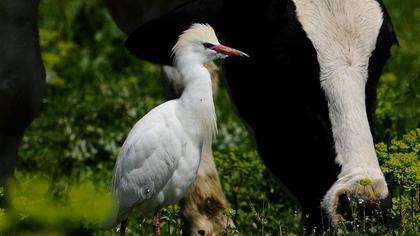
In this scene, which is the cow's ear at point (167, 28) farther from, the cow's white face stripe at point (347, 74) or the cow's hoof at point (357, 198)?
the cow's hoof at point (357, 198)

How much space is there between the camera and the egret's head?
657 centimetres

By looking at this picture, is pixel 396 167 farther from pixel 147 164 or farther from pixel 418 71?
pixel 418 71

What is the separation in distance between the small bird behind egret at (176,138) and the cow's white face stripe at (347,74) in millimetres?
559

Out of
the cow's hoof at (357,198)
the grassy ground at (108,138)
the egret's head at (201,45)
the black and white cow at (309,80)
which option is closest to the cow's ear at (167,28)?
the black and white cow at (309,80)

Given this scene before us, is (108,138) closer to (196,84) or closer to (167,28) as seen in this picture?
(167,28)

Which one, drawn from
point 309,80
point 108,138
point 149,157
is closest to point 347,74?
point 309,80

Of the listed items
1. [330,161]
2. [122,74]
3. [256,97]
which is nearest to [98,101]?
[122,74]

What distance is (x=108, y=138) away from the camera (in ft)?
33.7

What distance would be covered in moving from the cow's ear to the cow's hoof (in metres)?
1.26

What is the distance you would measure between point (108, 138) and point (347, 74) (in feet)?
12.6

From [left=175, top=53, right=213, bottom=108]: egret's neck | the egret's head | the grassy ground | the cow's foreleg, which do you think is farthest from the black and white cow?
the cow's foreleg

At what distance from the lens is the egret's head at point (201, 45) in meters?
6.57

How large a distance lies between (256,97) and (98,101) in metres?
3.81

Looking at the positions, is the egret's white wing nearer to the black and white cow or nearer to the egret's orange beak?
the egret's orange beak
